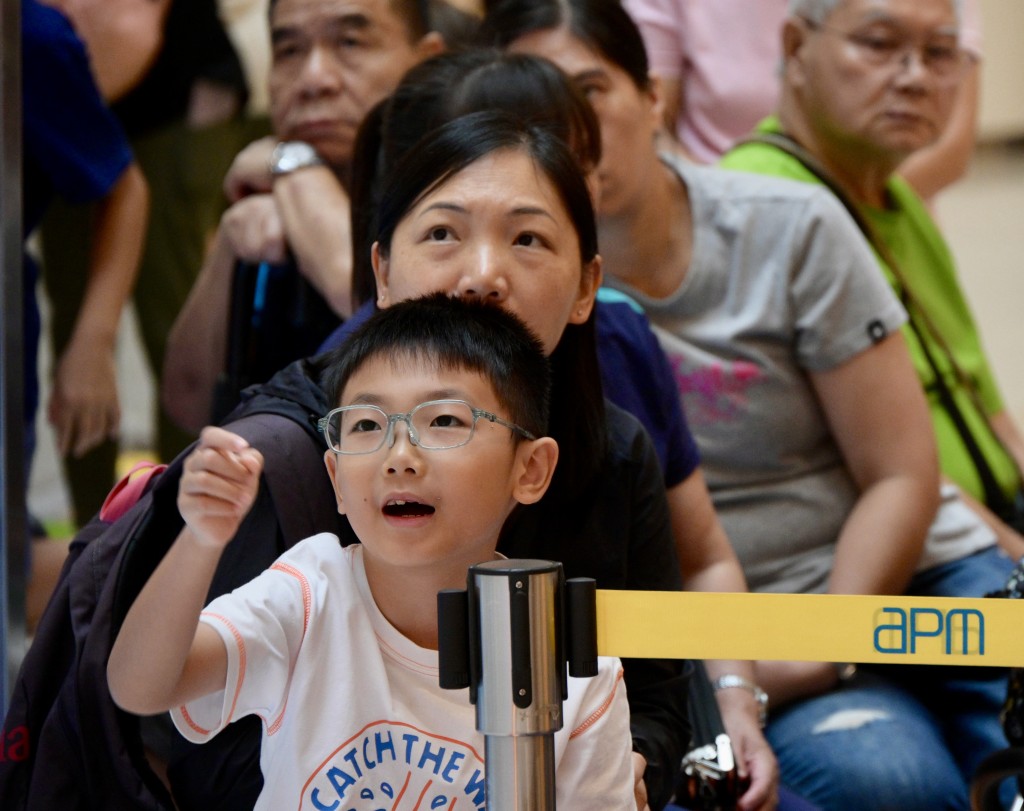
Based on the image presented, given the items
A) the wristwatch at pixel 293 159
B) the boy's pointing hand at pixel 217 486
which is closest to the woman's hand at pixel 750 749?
the boy's pointing hand at pixel 217 486

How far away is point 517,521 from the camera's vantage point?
1147 mm

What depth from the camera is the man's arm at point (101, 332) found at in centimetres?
193

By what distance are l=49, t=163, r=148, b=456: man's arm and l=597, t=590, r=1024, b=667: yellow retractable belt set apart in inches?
49.9

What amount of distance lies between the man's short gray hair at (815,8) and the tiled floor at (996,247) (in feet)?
1.23

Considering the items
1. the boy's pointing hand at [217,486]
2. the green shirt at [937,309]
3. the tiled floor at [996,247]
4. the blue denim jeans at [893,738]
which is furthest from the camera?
the tiled floor at [996,247]

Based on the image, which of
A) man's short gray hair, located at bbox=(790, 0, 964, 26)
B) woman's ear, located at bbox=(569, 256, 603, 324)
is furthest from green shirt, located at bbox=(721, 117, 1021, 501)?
woman's ear, located at bbox=(569, 256, 603, 324)

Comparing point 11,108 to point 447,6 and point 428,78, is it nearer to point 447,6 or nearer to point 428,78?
point 428,78

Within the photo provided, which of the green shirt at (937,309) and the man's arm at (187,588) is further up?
the green shirt at (937,309)

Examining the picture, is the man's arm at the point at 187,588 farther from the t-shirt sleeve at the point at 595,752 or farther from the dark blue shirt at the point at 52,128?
the dark blue shirt at the point at 52,128

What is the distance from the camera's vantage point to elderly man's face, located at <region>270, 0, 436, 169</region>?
181 centimetres

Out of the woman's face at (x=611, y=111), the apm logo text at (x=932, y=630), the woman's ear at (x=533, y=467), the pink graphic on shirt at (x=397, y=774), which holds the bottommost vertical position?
the pink graphic on shirt at (x=397, y=774)

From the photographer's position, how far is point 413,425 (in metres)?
0.93

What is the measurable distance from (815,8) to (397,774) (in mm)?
1387

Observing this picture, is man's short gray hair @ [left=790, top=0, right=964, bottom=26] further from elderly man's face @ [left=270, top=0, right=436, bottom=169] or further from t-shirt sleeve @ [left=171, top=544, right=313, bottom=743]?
t-shirt sleeve @ [left=171, top=544, right=313, bottom=743]
